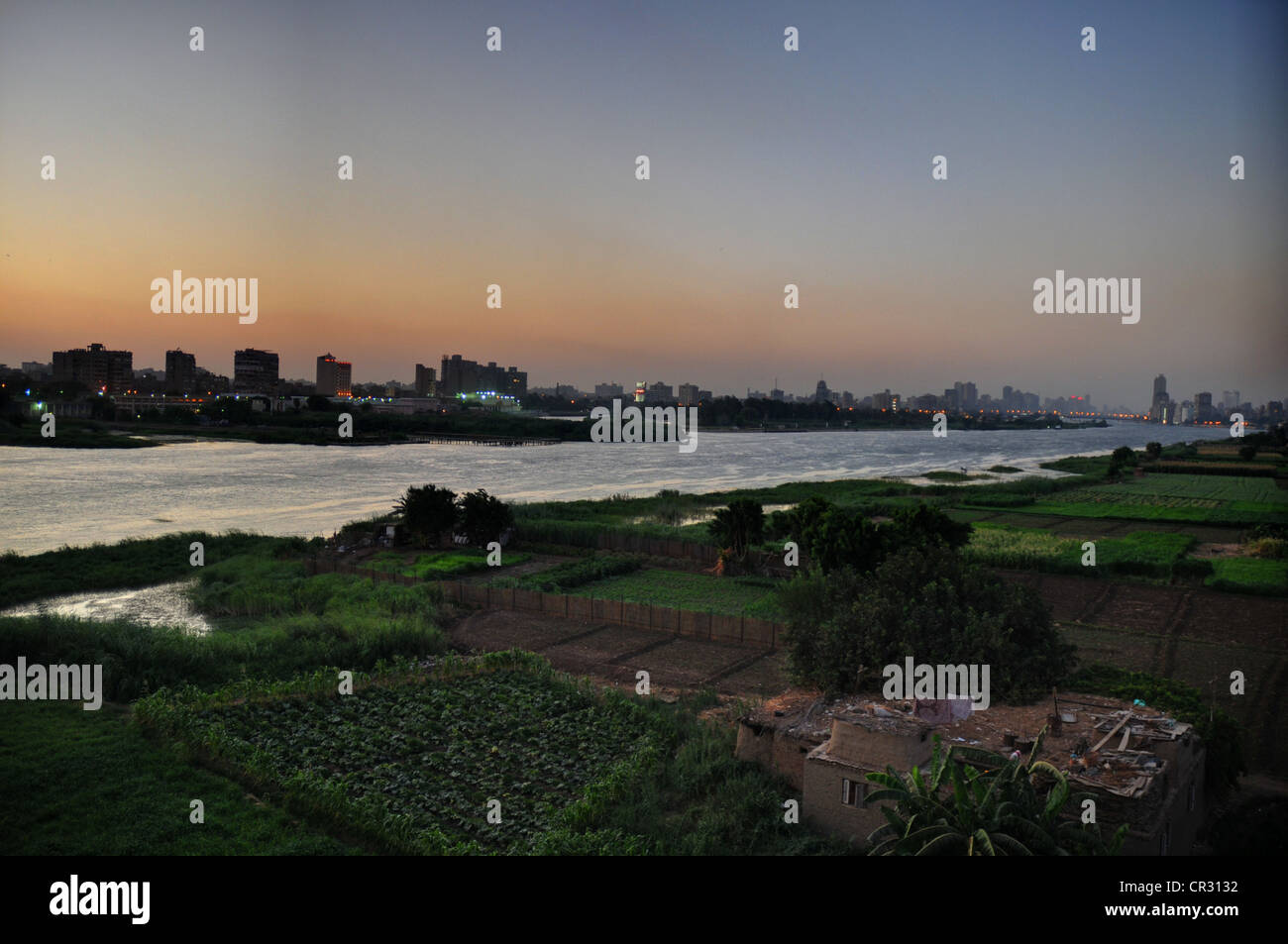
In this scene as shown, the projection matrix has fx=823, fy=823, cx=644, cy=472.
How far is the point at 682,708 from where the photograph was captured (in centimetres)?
1148

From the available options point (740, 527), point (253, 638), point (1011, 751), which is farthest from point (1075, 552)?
point (253, 638)

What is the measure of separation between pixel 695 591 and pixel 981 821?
47.5 feet

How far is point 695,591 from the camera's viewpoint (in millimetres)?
20000

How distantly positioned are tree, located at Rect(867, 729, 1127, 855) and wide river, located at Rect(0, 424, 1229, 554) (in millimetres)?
30521

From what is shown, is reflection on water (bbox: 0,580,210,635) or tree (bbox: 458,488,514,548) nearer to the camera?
reflection on water (bbox: 0,580,210,635)

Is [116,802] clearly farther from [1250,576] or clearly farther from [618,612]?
[1250,576]

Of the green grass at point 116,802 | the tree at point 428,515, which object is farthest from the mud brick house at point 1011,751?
the tree at point 428,515

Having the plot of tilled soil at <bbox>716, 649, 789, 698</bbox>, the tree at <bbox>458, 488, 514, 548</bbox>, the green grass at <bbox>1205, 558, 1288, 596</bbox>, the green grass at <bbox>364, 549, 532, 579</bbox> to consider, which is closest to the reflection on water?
the green grass at <bbox>364, 549, 532, 579</bbox>

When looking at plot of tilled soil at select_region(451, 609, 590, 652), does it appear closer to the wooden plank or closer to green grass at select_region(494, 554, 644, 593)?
green grass at select_region(494, 554, 644, 593)

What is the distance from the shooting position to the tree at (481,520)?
2555 centimetres

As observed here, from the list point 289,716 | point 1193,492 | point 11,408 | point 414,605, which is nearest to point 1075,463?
point 1193,492

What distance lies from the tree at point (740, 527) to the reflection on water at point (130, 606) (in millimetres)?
12845

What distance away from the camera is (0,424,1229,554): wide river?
115 feet

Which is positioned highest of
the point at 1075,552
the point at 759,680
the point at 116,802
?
the point at 1075,552
